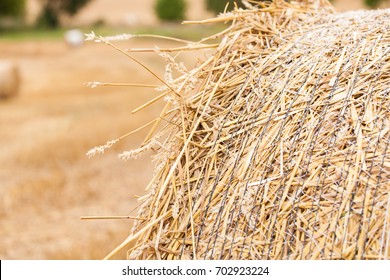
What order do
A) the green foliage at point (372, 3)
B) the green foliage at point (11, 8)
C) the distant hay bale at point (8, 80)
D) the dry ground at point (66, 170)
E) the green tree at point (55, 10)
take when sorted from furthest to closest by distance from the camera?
the green tree at point (55, 10) → the green foliage at point (11, 8) → the green foliage at point (372, 3) → the distant hay bale at point (8, 80) → the dry ground at point (66, 170)

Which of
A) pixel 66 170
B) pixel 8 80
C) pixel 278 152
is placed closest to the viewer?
pixel 278 152

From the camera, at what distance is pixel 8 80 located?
15.9 m

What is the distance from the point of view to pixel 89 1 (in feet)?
Result: 131

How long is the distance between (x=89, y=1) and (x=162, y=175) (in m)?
38.9

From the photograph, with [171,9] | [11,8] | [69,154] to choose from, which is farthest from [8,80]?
[11,8]

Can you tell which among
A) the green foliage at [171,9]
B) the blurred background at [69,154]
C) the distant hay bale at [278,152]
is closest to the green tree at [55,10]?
the green foliage at [171,9]

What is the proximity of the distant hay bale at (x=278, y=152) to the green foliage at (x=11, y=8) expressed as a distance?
37.2 meters

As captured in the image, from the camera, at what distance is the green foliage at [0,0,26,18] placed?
37406mm

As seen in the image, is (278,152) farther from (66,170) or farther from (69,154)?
(69,154)

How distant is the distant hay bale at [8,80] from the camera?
15.7 m

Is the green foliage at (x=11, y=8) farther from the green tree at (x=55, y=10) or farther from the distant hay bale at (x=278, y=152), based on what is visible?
the distant hay bale at (x=278, y=152)

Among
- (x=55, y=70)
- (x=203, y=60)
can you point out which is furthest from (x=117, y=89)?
(x=203, y=60)

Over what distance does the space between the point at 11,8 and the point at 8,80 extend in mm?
23997

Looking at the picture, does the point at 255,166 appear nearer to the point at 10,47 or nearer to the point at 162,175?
the point at 162,175
